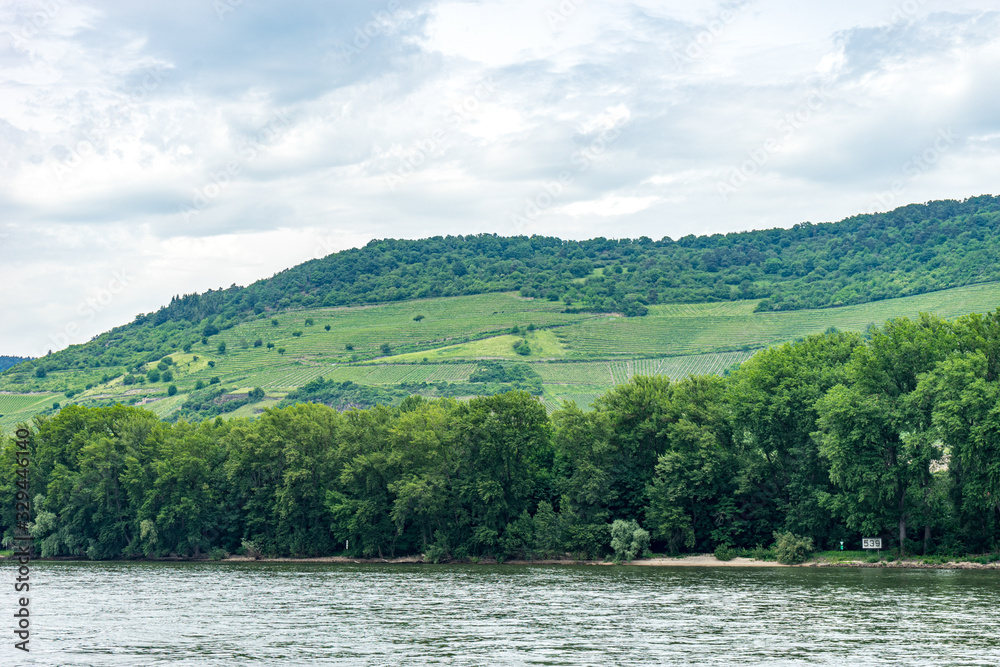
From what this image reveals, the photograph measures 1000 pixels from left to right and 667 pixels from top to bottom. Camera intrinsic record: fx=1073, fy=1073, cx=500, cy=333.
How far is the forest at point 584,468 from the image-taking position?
8012 cm

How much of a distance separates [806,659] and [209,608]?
33.5 meters

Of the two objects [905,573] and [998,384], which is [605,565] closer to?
[905,573]

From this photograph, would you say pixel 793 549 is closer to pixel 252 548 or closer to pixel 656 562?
pixel 656 562

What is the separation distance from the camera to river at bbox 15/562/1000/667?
41562mm

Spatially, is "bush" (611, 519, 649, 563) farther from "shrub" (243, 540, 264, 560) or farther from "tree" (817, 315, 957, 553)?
"shrub" (243, 540, 264, 560)

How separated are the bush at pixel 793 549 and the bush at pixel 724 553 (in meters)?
3.75

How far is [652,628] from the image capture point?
48250mm

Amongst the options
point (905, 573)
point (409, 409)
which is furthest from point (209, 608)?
point (409, 409)

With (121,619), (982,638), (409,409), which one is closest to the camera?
(982,638)

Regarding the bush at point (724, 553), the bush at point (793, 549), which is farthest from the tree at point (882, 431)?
Answer: the bush at point (724, 553)

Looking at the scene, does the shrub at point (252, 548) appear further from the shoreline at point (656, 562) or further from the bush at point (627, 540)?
the bush at point (627, 540)

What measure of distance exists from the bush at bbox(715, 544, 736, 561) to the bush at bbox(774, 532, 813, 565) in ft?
12.3

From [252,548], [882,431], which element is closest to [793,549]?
[882,431]

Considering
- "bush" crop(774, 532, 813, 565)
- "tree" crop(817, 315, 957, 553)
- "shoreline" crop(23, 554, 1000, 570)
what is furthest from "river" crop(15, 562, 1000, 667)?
"tree" crop(817, 315, 957, 553)
